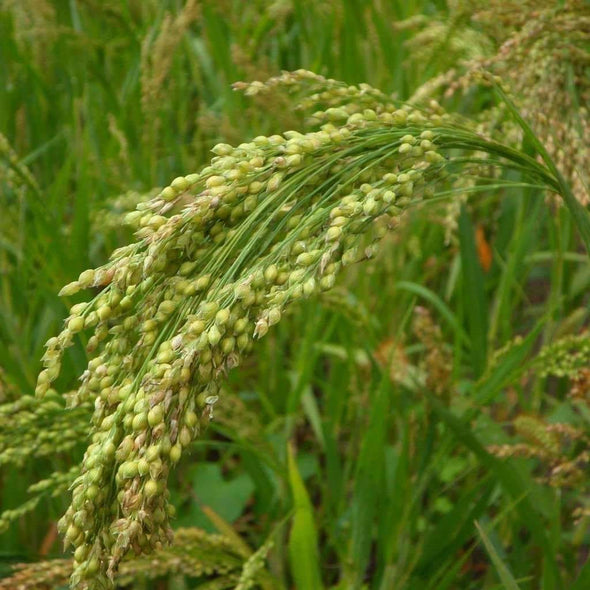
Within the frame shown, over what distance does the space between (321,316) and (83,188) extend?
69 cm

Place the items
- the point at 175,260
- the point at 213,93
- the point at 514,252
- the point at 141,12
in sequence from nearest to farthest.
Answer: the point at 175,260 → the point at 514,252 → the point at 141,12 → the point at 213,93

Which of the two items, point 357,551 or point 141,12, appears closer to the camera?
point 357,551

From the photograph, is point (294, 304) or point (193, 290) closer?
point (193, 290)

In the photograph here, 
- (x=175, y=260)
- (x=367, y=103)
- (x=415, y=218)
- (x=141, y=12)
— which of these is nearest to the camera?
(x=175, y=260)

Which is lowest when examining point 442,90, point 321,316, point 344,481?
point 344,481

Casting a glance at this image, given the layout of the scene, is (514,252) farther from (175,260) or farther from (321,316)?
(175,260)

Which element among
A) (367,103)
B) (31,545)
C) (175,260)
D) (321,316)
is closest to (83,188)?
(321,316)

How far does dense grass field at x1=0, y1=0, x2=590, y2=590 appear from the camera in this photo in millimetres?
985

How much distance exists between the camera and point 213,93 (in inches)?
128

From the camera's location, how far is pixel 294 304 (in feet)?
5.25

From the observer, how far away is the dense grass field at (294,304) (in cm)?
98

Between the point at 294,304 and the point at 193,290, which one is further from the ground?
the point at 193,290

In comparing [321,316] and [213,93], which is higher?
[213,93]

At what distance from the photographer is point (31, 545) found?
2.06 metres
